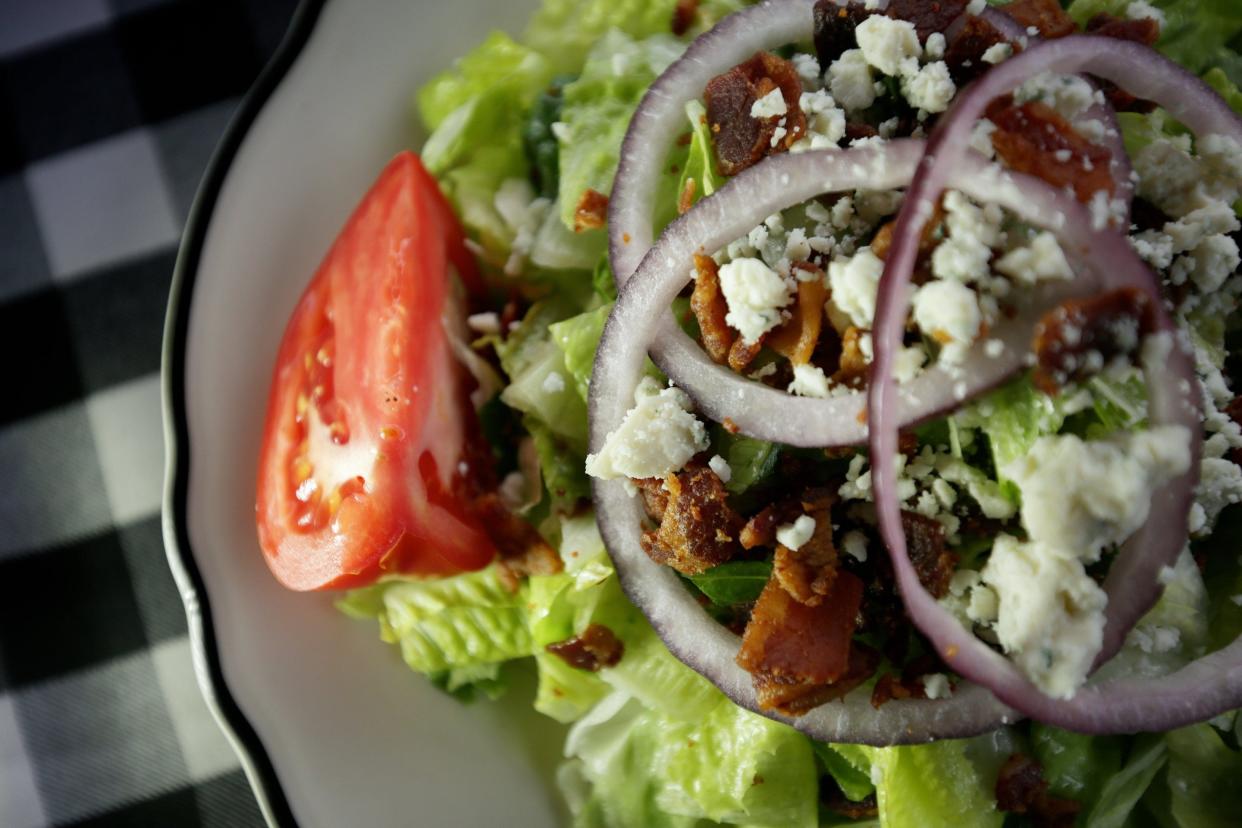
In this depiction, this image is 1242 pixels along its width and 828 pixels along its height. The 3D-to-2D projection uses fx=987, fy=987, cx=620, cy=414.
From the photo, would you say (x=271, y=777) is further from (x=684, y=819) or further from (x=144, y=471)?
(x=144, y=471)

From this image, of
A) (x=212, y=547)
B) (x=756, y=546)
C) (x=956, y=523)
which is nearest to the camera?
(x=956, y=523)

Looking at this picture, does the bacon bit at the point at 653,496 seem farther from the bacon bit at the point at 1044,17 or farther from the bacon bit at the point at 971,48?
the bacon bit at the point at 1044,17

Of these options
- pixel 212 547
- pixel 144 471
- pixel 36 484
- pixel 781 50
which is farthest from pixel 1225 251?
pixel 36 484

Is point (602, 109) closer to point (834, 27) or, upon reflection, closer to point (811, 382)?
point (834, 27)

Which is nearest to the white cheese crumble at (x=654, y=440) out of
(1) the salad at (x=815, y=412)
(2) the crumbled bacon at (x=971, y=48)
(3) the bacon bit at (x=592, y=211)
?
(1) the salad at (x=815, y=412)

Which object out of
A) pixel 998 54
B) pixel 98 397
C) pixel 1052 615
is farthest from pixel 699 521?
pixel 98 397

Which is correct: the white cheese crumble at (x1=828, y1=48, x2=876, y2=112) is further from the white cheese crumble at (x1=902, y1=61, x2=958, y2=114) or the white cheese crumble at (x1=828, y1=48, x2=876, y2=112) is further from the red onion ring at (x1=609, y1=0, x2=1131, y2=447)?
the red onion ring at (x1=609, y1=0, x2=1131, y2=447)
